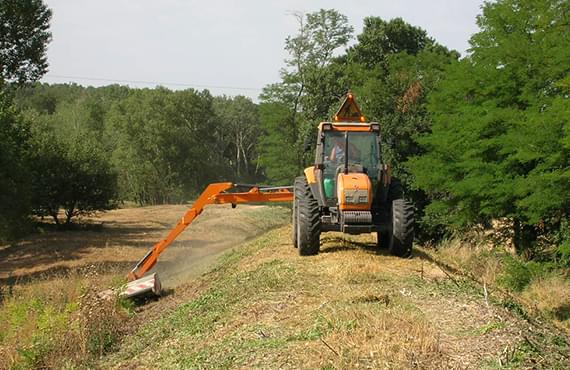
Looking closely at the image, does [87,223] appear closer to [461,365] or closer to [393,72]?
[393,72]

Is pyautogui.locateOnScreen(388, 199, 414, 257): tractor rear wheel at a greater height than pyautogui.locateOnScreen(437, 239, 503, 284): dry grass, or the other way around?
pyautogui.locateOnScreen(388, 199, 414, 257): tractor rear wheel

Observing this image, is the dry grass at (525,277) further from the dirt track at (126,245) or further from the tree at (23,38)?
the tree at (23,38)

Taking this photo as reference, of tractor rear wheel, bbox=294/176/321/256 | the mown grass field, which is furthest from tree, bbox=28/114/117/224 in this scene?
tractor rear wheel, bbox=294/176/321/256

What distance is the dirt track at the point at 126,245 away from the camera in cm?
1983

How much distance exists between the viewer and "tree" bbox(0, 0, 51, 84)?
98.1 ft

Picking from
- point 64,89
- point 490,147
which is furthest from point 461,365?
point 64,89

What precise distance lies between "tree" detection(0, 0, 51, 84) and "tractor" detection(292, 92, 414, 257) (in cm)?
2295

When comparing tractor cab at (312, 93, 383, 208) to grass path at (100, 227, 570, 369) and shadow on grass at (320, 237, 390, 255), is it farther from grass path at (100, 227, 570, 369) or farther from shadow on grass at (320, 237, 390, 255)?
grass path at (100, 227, 570, 369)

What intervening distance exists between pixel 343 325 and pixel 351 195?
16.0ft

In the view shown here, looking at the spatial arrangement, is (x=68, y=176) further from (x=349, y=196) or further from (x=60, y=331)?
(x=349, y=196)

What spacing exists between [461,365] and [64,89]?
116464mm

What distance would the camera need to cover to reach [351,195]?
1122 centimetres

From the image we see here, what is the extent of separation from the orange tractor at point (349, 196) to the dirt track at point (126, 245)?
18.6ft

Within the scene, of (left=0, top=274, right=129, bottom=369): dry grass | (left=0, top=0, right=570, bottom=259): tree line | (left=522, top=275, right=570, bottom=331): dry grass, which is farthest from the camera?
(left=0, top=0, right=570, bottom=259): tree line
